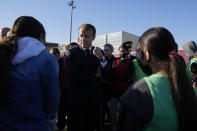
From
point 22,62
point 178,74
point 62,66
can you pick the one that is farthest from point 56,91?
point 62,66

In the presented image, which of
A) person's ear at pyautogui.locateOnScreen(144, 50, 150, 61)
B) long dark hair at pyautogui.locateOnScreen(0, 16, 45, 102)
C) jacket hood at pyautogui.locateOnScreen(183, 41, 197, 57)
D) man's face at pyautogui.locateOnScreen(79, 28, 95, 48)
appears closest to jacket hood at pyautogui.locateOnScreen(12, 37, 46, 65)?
long dark hair at pyautogui.locateOnScreen(0, 16, 45, 102)

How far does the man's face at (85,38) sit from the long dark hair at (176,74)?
1.48 m

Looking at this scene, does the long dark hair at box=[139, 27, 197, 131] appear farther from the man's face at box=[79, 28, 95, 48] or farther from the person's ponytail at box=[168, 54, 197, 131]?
the man's face at box=[79, 28, 95, 48]

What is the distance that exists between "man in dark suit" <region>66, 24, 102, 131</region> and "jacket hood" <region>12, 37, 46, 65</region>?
38.6 inches

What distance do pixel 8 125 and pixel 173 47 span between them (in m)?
1.41

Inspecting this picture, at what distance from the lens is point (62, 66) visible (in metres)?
4.49

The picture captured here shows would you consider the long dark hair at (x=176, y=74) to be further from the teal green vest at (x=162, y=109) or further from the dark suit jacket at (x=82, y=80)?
the dark suit jacket at (x=82, y=80)

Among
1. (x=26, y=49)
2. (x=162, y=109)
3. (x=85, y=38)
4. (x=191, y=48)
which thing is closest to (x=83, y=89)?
(x=85, y=38)

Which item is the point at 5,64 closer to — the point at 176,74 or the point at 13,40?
the point at 13,40

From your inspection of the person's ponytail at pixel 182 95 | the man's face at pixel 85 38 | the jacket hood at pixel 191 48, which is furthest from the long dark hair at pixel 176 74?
the jacket hood at pixel 191 48

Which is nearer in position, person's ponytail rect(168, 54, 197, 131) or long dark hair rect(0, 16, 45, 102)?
person's ponytail rect(168, 54, 197, 131)

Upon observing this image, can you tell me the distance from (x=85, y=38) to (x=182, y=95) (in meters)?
1.89

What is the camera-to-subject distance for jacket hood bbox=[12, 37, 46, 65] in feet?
4.87

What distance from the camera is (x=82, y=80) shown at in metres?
2.46
